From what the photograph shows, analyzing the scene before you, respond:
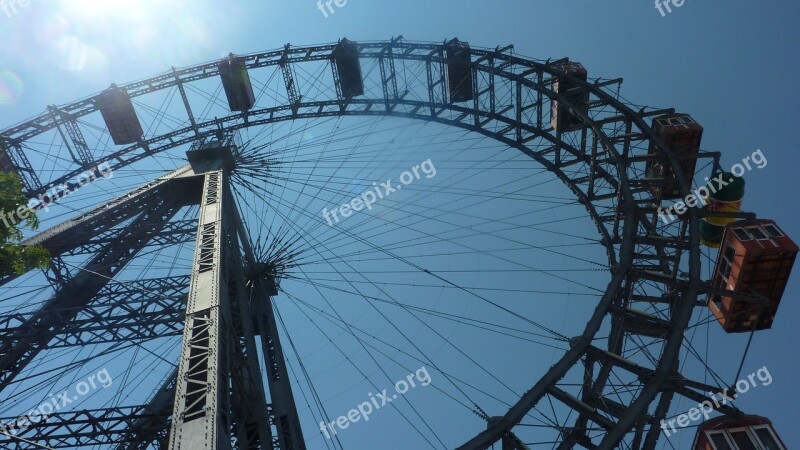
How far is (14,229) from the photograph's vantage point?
34.7 ft

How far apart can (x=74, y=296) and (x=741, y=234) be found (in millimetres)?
19685

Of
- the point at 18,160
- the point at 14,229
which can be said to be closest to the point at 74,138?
the point at 18,160

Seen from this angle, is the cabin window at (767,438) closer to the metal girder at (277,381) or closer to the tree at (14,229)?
the metal girder at (277,381)

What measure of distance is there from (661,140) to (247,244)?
14947 millimetres

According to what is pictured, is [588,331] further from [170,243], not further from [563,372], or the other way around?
[170,243]

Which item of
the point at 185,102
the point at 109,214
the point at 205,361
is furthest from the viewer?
the point at 185,102

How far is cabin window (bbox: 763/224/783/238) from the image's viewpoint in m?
13.9

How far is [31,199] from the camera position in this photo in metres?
23.7

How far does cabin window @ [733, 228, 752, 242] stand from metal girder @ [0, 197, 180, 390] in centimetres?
1685

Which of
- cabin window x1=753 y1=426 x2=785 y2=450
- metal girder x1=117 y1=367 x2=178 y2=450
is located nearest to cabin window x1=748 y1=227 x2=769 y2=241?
cabin window x1=753 y1=426 x2=785 y2=450

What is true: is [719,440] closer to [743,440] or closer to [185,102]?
[743,440]

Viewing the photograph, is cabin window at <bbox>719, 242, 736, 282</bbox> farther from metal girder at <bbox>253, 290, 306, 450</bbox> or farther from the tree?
the tree

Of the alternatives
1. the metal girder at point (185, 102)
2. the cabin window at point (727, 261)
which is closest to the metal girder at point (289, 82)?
the metal girder at point (185, 102)

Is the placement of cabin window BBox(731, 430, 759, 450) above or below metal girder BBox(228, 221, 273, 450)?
below
